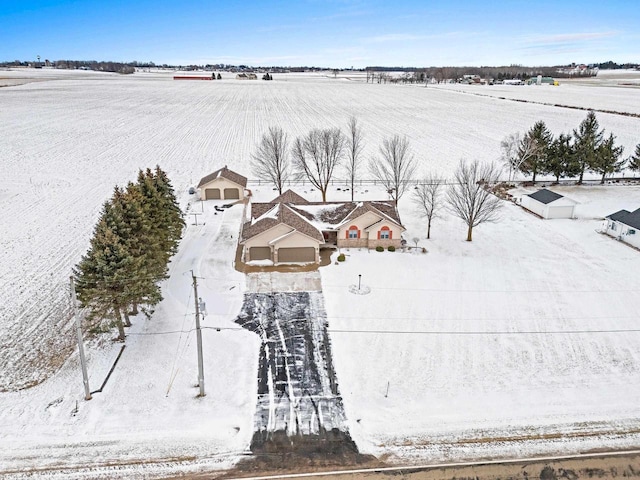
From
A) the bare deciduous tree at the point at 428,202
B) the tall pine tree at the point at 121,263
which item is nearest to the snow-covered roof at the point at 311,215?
the bare deciduous tree at the point at 428,202

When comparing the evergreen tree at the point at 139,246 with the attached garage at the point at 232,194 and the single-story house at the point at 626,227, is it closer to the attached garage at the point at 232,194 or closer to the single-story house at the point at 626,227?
the attached garage at the point at 232,194

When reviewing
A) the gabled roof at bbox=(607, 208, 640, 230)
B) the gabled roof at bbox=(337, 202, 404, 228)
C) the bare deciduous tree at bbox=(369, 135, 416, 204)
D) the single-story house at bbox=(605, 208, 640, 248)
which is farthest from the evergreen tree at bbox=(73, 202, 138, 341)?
the gabled roof at bbox=(607, 208, 640, 230)

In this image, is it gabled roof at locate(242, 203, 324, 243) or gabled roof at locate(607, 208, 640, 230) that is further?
gabled roof at locate(607, 208, 640, 230)

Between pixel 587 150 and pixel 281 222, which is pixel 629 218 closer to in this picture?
pixel 587 150

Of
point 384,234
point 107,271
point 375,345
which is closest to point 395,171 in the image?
point 384,234

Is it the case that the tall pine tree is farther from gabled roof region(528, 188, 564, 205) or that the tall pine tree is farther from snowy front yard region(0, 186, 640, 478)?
gabled roof region(528, 188, 564, 205)

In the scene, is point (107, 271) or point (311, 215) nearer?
point (107, 271)

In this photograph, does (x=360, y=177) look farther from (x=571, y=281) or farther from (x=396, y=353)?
(x=396, y=353)

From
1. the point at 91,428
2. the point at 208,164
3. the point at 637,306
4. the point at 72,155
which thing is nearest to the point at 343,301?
the point at 91,428
